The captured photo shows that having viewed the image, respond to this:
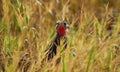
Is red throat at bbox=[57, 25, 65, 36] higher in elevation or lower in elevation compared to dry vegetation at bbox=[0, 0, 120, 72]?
higher

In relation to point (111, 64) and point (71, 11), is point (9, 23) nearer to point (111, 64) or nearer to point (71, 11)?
point (111, 64)

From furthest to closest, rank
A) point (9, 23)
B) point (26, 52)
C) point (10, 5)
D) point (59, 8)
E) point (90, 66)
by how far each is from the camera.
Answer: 1. point (59, 8)
2. point (10, 5)
3. point (9, 23)
4. point (26, 52)
5. point (90, 66)

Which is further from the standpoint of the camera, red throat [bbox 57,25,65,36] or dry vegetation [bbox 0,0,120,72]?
red throat [bbox 57,25,65,36]

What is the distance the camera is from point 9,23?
8.49 feet

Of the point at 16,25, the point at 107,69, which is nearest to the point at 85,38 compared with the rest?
the point at 107,69

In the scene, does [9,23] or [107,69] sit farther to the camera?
[9,23]

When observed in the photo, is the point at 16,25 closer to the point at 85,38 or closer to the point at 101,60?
the point at 85,38

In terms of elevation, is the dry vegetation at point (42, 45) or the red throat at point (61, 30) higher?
the red throat at point (61, 30)

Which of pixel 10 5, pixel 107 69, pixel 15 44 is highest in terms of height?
pixel 10 5

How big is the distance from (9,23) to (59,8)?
1.24m

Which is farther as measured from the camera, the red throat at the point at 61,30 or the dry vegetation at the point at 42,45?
the red throat at the point at 61,30

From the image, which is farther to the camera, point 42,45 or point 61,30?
point 61,30

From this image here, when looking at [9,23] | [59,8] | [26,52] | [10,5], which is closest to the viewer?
[26,52]

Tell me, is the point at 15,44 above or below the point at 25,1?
below
